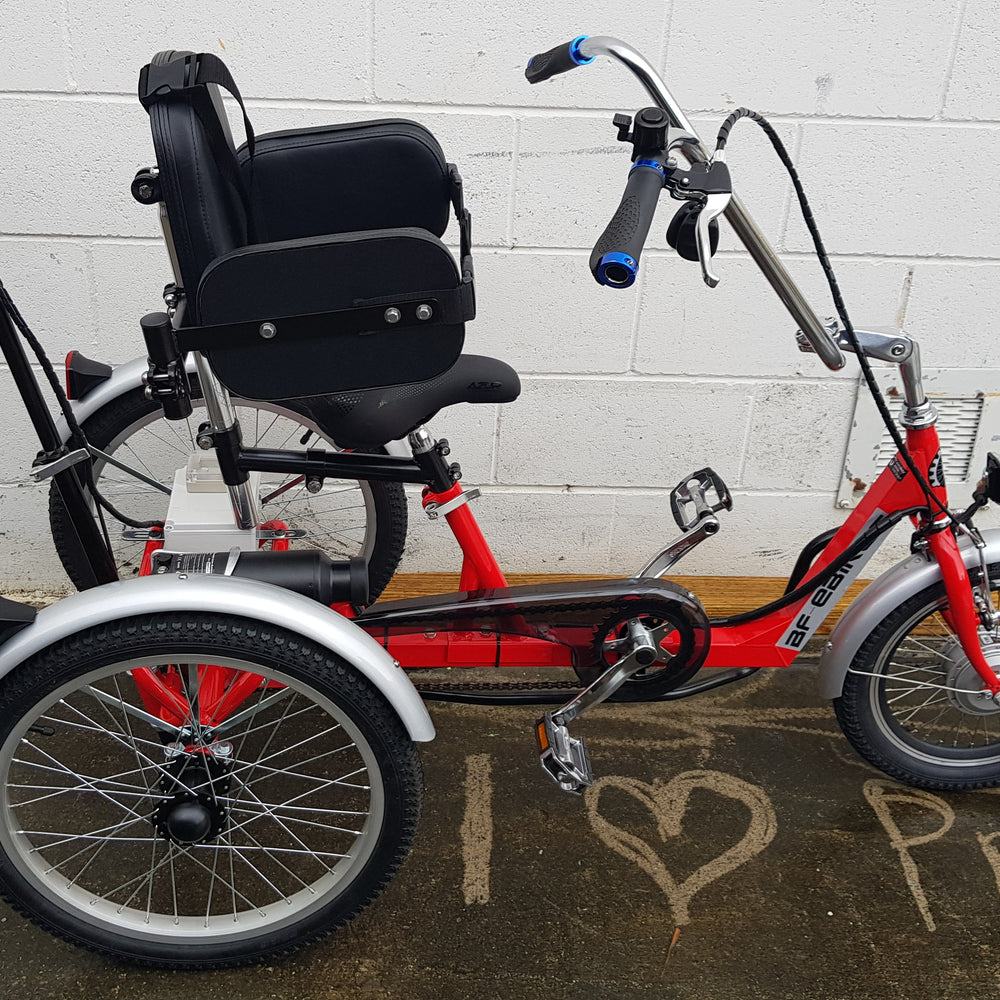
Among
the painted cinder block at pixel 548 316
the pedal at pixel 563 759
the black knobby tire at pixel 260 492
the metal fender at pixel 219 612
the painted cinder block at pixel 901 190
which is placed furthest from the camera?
the painted cinder block at pixel 548 316

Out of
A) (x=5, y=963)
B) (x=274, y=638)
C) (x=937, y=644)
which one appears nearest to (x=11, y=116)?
(x=274, y=638)

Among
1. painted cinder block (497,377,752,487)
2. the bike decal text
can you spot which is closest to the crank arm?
the bike decal text

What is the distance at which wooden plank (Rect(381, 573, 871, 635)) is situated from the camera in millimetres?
2688

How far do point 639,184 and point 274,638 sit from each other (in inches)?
34.1

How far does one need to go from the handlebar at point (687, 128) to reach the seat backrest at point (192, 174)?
0.49m

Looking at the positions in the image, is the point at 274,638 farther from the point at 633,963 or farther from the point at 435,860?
the point at 633,963

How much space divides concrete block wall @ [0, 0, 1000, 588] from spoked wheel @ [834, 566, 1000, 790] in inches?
25.3

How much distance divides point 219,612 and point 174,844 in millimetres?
552

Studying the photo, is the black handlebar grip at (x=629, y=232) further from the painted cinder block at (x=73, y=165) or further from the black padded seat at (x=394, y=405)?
the painted cinder block at (x=73, y=165)

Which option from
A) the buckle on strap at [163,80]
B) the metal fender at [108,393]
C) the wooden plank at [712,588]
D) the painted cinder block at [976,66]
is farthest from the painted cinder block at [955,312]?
the buckle on strap at [163,80]

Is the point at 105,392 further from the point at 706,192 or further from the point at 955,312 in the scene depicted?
the point at 955,312

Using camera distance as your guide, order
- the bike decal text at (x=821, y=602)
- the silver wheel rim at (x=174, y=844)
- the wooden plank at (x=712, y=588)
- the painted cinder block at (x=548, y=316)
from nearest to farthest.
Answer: the silver wheel rim at (x=174, y=844) < the bike decal text at (x=821, y=602) < the painted cinder block at (x=548, y=316) < the wooden plank at (x=712, y=588)

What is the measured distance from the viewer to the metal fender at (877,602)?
1865 mm

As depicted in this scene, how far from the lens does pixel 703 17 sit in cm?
211
